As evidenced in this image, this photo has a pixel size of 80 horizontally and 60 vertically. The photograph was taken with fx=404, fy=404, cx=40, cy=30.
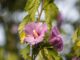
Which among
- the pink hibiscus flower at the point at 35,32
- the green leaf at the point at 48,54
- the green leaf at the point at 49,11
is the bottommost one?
the green leaf at the point at 48,54

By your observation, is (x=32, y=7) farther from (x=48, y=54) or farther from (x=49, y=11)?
(x=48, y=54)

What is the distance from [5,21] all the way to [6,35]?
196 millimetres

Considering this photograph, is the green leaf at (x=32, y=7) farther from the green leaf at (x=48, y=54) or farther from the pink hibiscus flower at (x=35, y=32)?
the green leaf at (x=48, y=54)

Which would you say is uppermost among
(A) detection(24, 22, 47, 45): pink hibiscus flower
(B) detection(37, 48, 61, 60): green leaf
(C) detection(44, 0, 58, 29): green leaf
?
(C) detection(44, 0, 58, 29): green leaf

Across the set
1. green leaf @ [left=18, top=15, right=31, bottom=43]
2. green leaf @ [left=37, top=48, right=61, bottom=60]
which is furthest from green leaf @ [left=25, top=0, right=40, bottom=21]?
green leaf @ [left=37, top=48, right=61, bottom=60]

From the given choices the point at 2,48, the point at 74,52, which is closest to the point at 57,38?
the point at 74,52

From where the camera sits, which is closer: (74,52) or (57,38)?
(57,38)

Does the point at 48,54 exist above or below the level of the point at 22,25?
below

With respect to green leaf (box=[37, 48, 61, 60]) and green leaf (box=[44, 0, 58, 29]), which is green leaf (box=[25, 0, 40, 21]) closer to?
green leaf (box=[44, 0, 58, 29])

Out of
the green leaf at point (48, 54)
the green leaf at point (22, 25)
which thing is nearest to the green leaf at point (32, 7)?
the green leaf at point (22, 25)

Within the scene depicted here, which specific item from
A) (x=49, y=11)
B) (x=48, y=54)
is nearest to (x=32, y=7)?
(x=49, y=11)

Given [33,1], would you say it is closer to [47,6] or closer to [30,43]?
[47,6]

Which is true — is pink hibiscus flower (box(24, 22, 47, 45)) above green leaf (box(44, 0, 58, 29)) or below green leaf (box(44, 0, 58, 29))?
below

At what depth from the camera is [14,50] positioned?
4242 mm
